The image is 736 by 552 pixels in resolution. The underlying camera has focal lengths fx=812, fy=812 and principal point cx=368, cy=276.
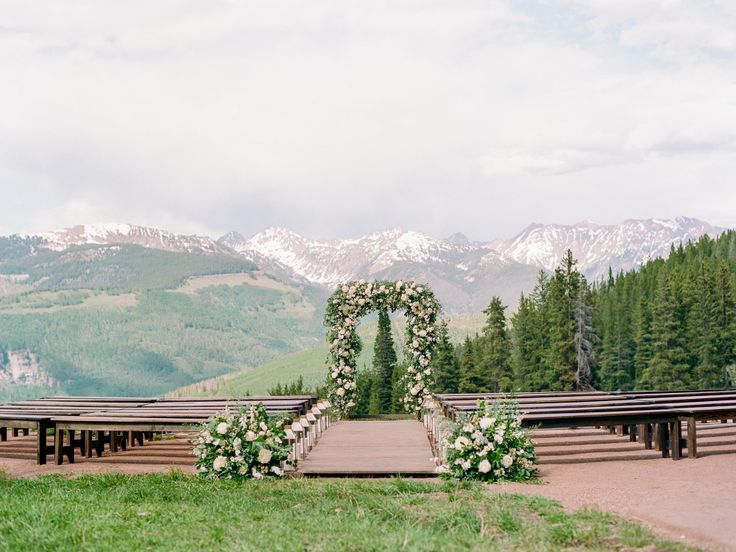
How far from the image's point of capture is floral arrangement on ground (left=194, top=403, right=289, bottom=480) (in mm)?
10836

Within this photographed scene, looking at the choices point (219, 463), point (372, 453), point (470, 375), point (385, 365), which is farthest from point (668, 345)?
point (219, 463)

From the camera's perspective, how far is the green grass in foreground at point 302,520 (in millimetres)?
6430

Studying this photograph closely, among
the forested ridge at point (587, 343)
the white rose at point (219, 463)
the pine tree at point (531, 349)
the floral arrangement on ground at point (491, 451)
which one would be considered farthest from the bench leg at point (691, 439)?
the pine tree at point (531, 349)

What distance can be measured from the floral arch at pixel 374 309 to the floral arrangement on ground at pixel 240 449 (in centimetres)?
1171

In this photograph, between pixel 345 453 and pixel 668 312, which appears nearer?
pixel 345 453

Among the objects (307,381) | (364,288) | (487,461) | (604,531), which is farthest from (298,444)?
(307,381)

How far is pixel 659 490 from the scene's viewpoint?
9.38 meters

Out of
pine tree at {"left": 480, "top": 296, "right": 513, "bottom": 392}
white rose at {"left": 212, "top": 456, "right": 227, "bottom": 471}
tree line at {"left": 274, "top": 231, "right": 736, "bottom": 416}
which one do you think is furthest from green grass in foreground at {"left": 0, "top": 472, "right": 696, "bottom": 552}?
pine tree at {"left": 480, "top": 296, "right": 513, "bottom": 392}

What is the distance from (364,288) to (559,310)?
28.5 metres

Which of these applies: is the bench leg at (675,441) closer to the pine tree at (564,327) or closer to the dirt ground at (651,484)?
the dirt ground at (651,484)

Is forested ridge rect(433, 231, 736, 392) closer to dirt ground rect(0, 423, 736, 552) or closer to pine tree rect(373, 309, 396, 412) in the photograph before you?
pine tree rect(373, 309, 396, 412)

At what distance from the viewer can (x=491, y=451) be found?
10594mm

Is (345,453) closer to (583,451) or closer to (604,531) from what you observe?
(583,451)

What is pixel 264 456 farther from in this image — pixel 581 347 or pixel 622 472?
pixel 581 347
